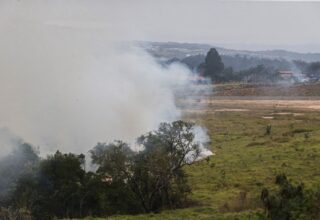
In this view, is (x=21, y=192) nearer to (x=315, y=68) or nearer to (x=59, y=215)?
(x=59, y=215)

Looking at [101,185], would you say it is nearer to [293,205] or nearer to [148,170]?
[148,170]

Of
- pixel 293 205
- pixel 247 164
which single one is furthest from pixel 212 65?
pixel 293 205

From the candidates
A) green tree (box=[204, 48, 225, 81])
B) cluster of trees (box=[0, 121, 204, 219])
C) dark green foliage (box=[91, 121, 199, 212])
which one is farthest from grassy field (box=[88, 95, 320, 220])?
green tree (box=[204, 48, 225, 81])

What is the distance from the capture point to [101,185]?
25156 mm

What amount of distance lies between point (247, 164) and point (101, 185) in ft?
42.2

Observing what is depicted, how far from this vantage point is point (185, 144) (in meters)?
27.4

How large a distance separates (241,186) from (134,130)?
17240mm

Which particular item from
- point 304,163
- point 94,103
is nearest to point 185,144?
point 304,163

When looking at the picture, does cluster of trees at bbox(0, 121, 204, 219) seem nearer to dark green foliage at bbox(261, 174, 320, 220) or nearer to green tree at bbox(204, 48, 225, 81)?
dark green foliage at bbox(261, 174, 320, 220)

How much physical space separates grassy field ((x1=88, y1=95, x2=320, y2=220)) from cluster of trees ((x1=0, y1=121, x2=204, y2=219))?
5.89 ft

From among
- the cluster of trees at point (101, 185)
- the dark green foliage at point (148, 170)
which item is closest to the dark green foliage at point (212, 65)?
the dark green foliage at point (148, 170)

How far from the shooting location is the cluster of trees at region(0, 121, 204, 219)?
24.6m

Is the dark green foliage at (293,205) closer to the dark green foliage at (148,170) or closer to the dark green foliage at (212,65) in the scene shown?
the dark green foliage at (148,170)

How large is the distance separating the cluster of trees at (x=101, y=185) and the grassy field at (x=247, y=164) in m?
1.79
